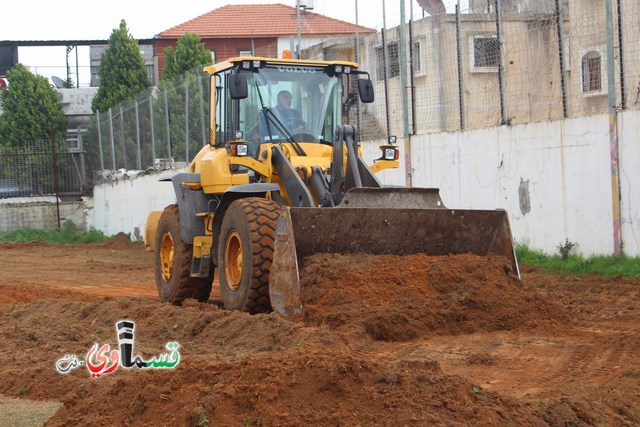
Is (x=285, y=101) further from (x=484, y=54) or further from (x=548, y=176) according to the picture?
(x=484, y=54)

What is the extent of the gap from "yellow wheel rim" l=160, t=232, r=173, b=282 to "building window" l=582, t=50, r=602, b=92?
6.08 meters

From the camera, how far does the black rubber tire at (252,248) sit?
9797mm

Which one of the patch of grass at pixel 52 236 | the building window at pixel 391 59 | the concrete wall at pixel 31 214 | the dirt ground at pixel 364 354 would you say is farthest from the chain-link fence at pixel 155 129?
the dirt ground at pixel 364 354

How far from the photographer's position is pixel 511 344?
27.4 ft

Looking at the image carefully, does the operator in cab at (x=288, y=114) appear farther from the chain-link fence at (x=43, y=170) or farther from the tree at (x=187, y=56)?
the tree at (x=187, y=56)

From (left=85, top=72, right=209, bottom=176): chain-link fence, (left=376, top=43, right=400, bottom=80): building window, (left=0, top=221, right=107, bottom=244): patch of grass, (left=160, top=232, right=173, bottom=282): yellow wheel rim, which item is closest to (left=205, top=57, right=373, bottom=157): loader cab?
(left=160, top=232, right=173, bottom=282): yellow wheel rim

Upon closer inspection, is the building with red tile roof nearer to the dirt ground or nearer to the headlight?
the headlight

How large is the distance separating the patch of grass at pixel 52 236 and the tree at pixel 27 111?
6719 millimetres

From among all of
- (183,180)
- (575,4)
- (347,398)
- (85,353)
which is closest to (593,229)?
(575,4)

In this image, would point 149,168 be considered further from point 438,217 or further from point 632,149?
point 438,217

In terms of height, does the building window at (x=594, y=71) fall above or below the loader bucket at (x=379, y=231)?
above

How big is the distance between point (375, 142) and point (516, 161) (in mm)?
4017

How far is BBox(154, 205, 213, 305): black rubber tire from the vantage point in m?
12.0

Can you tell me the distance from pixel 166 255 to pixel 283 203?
2.65 m
